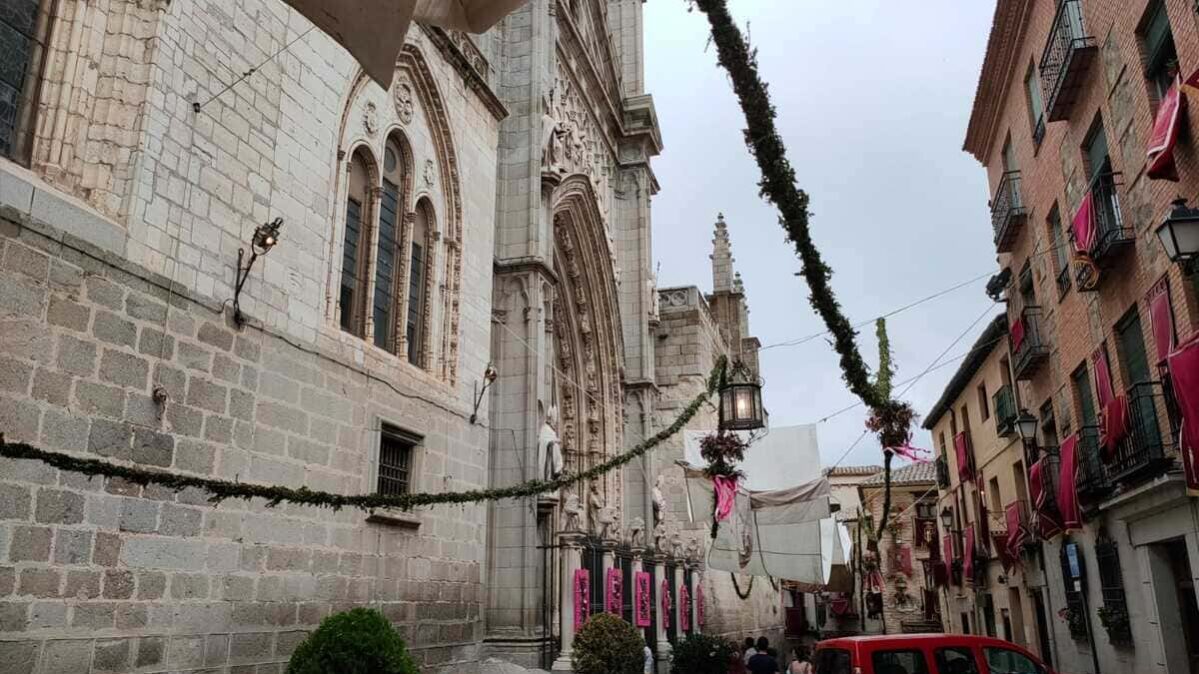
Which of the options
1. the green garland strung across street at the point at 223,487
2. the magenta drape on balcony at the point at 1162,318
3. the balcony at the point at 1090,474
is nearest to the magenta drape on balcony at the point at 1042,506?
the balcony at the point at 1090,474

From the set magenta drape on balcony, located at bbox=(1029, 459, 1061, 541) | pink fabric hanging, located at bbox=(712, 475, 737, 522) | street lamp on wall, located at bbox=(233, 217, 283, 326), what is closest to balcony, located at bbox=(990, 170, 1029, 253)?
magenta drape on balcony, located at bbox=(1029, 459, 1061, 541)

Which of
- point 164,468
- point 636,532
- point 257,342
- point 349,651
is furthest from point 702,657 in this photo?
point 164,468

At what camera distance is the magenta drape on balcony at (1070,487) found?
44.9 feet

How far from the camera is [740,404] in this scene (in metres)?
13.5

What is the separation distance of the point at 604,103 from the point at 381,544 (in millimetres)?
18216

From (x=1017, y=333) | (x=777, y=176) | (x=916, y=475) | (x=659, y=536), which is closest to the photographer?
(x=777, y=176)

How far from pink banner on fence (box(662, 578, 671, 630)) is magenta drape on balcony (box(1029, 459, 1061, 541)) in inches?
349

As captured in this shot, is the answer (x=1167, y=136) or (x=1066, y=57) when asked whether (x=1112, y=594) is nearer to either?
(x=1167, y=136)

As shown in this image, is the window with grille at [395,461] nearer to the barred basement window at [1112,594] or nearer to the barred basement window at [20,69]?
the barred basement window at [20,69]

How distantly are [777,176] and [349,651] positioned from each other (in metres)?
5.61

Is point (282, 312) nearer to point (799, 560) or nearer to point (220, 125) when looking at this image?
point (220, 125)

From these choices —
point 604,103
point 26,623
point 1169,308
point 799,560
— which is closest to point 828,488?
point 799,560

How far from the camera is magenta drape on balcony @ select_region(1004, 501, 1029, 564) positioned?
1836 cm

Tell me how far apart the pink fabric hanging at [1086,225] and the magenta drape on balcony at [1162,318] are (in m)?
2.04
